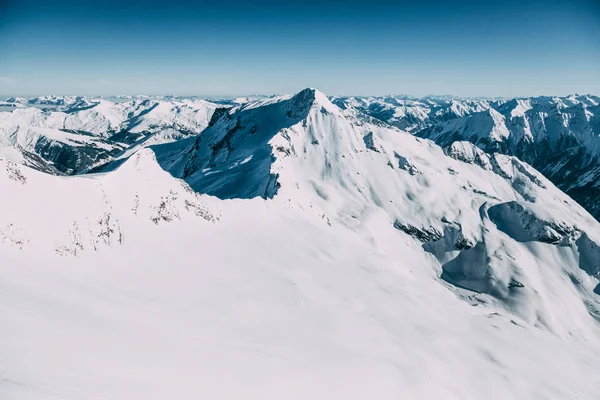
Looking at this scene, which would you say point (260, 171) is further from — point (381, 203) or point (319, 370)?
point (319, 370)

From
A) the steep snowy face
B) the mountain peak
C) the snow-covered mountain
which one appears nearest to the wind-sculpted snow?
the snow-covered mountain

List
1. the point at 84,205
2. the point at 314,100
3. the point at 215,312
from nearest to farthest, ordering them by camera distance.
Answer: the point at 215,312 → the point at 84,205 → the point at 314,100

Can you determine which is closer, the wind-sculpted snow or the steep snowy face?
the wind-sculpted snow

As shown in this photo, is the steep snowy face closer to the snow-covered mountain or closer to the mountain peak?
the mountain peak

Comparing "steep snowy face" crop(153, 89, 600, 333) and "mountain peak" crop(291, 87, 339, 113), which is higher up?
"mountain peak" crop(291, 87, 339, 113)

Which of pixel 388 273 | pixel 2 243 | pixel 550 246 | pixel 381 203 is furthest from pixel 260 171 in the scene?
pixel 550 246

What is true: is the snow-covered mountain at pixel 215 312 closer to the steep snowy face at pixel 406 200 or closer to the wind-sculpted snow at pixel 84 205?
the wind-sculpted snow at pixel 84 205

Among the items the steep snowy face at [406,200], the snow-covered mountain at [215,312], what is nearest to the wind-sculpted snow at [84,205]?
the snow-covered mountain at [215,312]

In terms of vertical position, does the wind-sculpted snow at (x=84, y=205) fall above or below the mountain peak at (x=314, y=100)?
below

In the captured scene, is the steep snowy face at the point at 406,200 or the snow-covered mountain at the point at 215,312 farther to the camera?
the steep snowy face at the point at 406,200

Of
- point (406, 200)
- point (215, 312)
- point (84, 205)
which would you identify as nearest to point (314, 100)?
point (406, 200)

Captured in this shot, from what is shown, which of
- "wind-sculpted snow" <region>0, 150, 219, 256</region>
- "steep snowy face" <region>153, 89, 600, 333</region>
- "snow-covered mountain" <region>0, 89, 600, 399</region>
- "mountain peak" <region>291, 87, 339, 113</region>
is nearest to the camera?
"snow-covered mountain" <region>0, 89, 600, 399</region>

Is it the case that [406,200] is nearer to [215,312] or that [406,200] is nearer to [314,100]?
[314,100]
